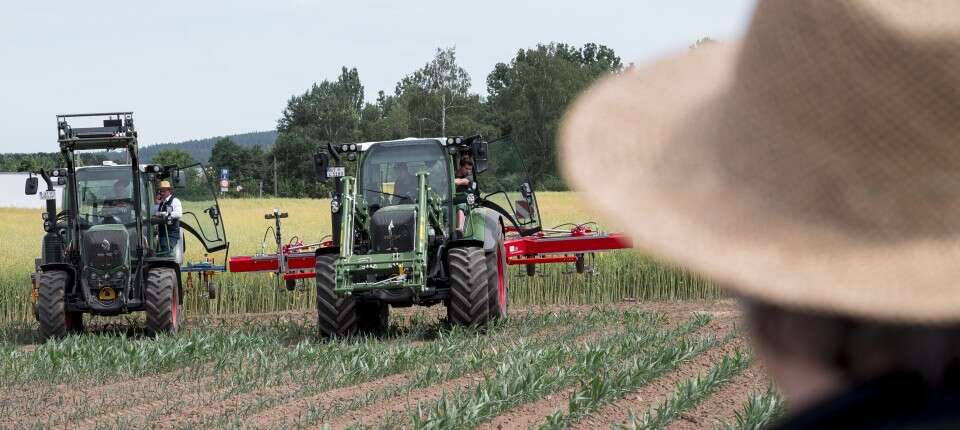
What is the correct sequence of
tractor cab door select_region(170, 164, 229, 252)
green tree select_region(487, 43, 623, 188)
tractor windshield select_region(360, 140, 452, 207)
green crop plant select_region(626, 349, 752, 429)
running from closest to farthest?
green crop plant select_region(626, 349, 752, 429) < tractor windshield select_region(360, 140, 452, 207) < tractor cab door select_region(170, 164, 229, 252) < green tree select_region(487, 43, 623, 188)

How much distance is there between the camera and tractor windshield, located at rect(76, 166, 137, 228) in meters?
13.0

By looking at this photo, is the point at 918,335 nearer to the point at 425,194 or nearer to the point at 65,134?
the point at 425,194

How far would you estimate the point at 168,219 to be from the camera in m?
13.4

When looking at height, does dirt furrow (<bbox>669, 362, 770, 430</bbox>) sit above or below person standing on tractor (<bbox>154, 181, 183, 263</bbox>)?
below

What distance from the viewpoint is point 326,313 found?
454 inches

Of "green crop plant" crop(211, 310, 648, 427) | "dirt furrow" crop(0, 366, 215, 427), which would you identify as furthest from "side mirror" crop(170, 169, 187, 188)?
"green crop plant" crop(211, 310, 648, 427)

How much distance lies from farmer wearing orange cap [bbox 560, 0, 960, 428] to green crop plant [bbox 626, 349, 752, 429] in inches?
221

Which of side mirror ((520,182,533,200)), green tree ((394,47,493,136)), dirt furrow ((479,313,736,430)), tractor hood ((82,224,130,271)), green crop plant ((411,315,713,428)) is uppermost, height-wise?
green tree ((394,47,493,136))

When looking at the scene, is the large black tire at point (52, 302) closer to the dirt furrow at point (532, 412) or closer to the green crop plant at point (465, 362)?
the green crop plant at point (465, 362)

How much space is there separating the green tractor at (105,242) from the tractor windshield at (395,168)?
2.31 metres

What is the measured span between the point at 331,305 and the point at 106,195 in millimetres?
3208

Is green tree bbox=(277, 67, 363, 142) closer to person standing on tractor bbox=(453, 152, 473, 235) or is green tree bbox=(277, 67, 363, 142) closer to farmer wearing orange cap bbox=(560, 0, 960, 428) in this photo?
person standing on tractor bbox=(453, 152, 473, 235)

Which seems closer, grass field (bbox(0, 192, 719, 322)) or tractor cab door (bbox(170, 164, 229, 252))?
tractor cab door (bbox(170, 164, 229, 252))

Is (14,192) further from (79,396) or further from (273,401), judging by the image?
(273,401)
